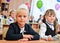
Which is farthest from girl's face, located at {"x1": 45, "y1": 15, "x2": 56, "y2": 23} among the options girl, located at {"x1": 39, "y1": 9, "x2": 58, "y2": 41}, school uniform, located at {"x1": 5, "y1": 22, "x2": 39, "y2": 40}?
school uniform, located at {"x1": 5, "y1": 22, "x2": 39, "y2": 40}

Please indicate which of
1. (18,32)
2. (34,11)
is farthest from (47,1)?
(18,32)

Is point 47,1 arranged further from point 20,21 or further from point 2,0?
point 20,21

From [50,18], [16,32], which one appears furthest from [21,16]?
[50,18]

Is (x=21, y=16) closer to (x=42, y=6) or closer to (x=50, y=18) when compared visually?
(x=50, y=18)

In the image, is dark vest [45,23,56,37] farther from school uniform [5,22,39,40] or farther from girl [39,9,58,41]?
school uniform [5,22,39,40]

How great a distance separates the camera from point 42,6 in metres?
6.11

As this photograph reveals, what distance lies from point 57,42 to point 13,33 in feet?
1.49

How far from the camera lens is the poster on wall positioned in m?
6.03

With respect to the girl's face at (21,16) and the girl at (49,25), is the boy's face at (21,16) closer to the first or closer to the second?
the girl's face at (21,16)

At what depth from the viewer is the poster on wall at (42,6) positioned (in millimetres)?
6027

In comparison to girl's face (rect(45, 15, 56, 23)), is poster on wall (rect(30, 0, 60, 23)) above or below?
above

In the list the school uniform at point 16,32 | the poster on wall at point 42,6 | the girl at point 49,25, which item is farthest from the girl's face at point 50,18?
the poster on wall at point 42,6

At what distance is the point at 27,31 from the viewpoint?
1.70 m

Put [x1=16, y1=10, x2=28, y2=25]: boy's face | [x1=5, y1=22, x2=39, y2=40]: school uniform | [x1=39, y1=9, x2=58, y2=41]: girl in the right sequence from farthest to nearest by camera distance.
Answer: [x1=39, y1=9, x2=58, y2=41]: girl
[x1=16, y1=10, x2=28, y2=25]: boy's face
[x1=5, y1=22, x2=39, y2=40]: school uniform
